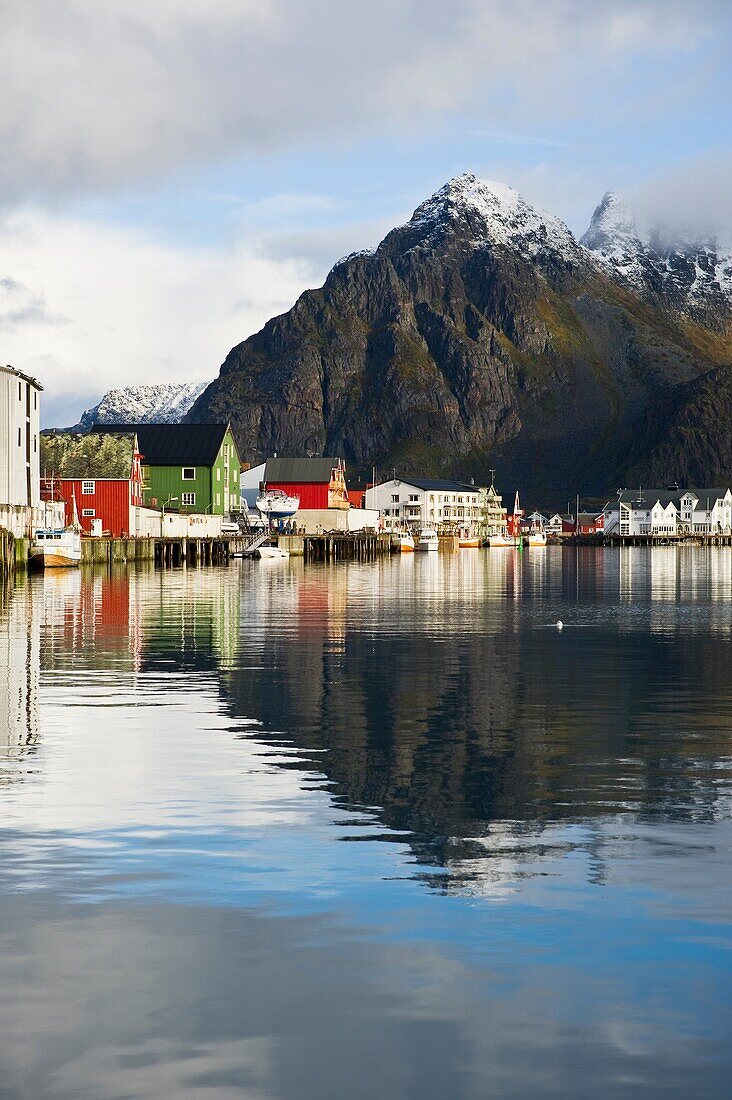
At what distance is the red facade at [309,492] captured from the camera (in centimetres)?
18762

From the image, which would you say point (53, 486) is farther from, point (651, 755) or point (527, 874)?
point (527, 874)

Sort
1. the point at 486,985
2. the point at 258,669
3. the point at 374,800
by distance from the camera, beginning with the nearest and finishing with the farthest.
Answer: the point at 486,985, the point at 374,800, the point at 258,669

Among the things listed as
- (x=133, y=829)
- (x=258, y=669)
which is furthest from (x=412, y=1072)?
(x=258, y=669)

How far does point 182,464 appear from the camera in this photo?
145m

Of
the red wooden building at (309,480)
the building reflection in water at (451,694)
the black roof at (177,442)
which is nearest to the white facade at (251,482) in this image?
the red wooden building at (309,480)

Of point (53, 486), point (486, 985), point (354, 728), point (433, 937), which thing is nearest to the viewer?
point (486, 985)

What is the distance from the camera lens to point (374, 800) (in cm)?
1844

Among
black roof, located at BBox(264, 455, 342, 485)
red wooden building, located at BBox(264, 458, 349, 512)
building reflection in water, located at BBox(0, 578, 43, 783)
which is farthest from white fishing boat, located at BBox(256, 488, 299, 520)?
building reflection in water, located at BBox(0, 578, 43, 783)

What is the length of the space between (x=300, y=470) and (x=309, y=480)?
2.59 m

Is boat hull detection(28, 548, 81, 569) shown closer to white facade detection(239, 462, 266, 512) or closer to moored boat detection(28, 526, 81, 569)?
moored boat detection(28, 526, 81, 569)

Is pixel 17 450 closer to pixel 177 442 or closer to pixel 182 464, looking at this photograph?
pixel 182 464

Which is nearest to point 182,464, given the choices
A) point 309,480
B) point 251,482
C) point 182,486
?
point 182,486

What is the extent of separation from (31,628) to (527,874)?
35875 mm

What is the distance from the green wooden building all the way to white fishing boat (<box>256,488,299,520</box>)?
61.6 feet
